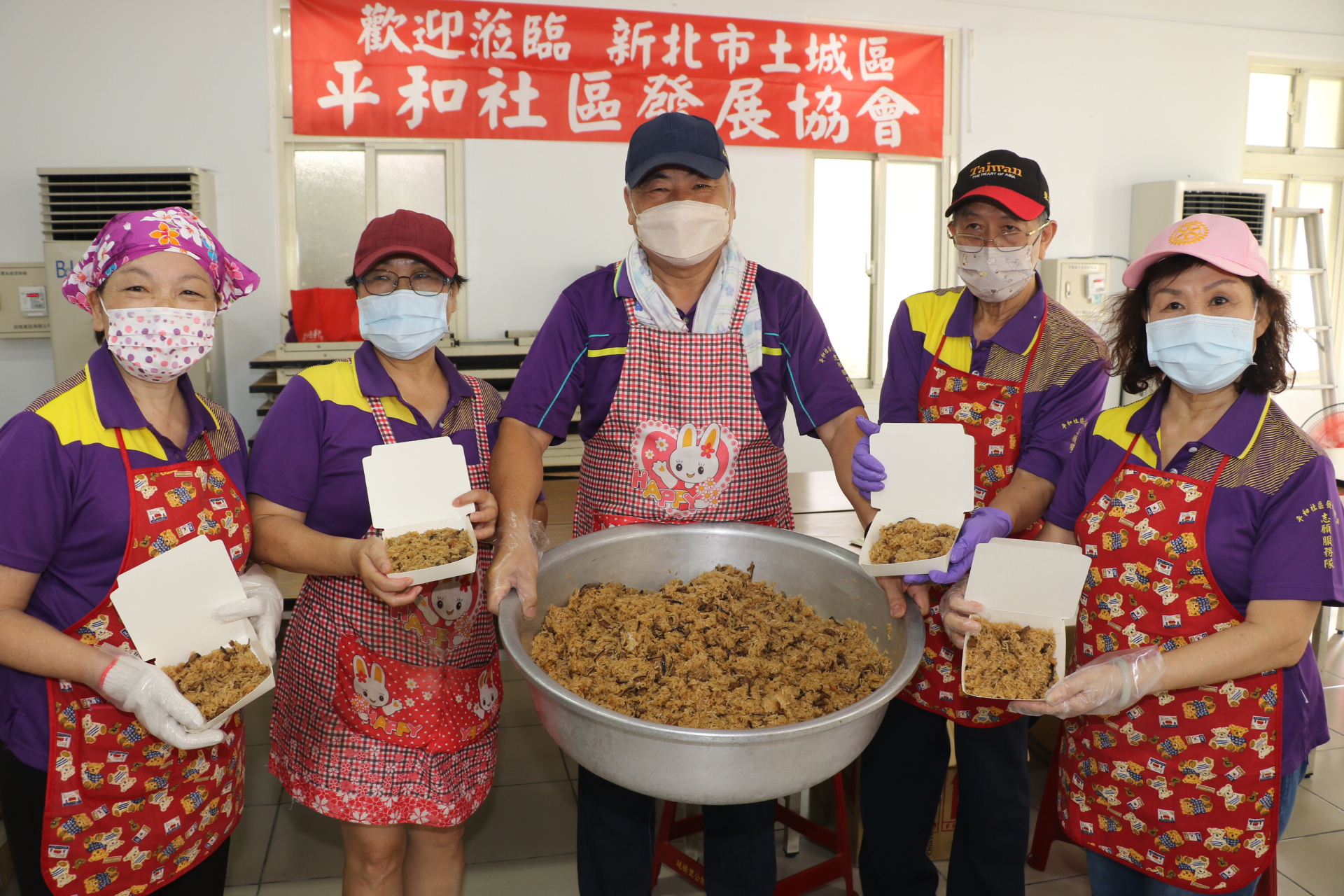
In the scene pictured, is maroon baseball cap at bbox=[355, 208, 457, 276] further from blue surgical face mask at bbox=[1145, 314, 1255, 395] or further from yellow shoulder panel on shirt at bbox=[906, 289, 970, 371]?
blue surgical face mask at bbox=[1145, 314, 1255, 395]

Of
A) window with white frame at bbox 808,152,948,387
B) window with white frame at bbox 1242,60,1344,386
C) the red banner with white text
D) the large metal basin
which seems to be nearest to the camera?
the large metal basin

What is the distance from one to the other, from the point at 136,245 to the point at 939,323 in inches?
62.2

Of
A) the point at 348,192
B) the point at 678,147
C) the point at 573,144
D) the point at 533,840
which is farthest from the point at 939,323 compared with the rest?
the point at 348,192

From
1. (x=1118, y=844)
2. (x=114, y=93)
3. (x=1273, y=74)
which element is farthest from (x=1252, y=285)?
(x=1273, y=74)

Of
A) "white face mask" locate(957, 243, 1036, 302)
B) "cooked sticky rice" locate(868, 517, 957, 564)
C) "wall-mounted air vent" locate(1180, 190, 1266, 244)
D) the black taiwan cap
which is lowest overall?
"cooked sticky rice" locate(868, 517, 957, 564)

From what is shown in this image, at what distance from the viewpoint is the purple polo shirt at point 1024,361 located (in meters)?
1.76

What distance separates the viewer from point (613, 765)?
1.10 metres

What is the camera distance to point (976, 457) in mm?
1856

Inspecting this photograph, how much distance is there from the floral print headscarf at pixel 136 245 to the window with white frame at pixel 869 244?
4201 mm

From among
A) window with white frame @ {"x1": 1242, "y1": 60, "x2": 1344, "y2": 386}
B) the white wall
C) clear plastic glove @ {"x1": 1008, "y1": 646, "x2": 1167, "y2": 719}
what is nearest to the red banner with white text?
the white wall

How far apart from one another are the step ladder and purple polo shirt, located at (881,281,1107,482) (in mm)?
4890

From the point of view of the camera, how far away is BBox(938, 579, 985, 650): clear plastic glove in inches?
54.6

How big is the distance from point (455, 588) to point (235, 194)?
3.68 m

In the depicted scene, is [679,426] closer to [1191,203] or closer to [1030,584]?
[1030,584]
